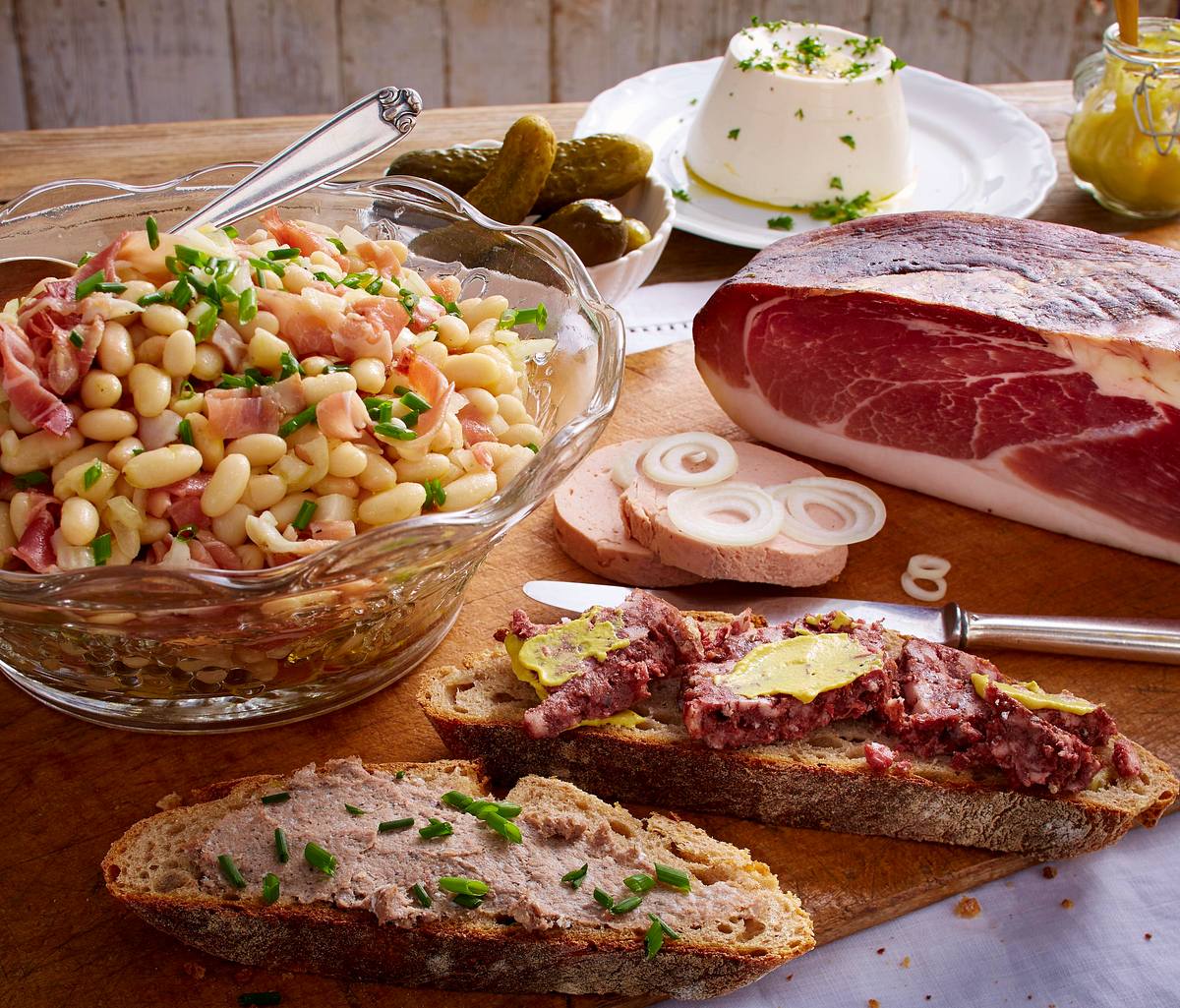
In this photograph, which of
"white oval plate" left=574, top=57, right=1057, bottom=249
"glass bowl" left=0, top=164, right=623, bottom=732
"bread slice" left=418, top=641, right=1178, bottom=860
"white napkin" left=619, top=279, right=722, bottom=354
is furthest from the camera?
"white oval plate" left=574, top=57, right=1057, bottom=249

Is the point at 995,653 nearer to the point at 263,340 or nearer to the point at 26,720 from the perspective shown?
the point at 263,340

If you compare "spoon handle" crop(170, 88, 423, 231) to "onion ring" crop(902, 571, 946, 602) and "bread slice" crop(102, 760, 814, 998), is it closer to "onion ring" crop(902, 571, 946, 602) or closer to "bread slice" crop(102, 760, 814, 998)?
"bread slice" crop(102, 760, 814, 998)

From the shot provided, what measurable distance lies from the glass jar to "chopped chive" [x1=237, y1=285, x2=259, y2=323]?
279cm

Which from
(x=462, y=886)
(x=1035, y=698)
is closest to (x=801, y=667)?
(x=1035, y=698)

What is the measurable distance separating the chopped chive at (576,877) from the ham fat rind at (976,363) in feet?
4.85

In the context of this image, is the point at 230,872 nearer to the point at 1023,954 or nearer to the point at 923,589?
the point at 1023,954

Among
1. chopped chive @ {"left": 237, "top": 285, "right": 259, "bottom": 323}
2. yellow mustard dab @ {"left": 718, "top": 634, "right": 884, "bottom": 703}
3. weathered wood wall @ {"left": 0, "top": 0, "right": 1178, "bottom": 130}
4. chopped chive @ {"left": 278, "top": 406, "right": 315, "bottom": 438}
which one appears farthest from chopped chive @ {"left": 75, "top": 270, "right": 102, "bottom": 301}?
weathered wood wall @ {"left": 0, "top": 0, "right": 1178, "bottom": 130}

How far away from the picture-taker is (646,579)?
2.62 metres

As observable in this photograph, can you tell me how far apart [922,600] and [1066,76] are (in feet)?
18.8

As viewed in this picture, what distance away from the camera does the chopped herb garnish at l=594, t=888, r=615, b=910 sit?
1799 mm

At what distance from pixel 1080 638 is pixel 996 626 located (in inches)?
6.8

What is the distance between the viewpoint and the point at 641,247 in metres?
3.27

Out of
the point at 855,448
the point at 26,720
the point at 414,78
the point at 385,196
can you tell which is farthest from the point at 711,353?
the point at 414,78

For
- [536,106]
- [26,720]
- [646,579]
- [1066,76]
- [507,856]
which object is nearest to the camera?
[507,856]
